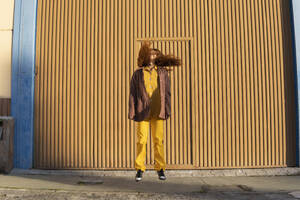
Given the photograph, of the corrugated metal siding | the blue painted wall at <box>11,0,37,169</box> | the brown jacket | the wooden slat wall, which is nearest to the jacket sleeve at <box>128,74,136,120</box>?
the brown jacket

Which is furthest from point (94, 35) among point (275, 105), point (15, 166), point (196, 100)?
point (275, 105)

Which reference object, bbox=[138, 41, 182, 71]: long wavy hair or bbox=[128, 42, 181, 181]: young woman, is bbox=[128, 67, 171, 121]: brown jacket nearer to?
bbox=[128, 42, 181, 181]: young woman

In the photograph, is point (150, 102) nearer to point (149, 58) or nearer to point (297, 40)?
point (149, 58)

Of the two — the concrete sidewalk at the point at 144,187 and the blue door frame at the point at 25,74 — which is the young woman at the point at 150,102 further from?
the blue door frame at the point at 25,74

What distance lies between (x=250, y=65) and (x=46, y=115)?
4068 mm

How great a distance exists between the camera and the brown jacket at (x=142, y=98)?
13.1 ft

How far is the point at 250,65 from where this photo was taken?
17.7 feet

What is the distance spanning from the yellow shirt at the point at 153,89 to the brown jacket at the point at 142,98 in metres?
0.06

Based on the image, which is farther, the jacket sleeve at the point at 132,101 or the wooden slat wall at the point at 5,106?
the wooden slat wall at the point at 5,106

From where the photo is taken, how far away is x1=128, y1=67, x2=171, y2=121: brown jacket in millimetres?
3992

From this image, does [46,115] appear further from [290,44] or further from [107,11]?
[290,44]

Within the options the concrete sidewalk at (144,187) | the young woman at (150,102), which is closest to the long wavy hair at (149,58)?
the young woman at (150,102)

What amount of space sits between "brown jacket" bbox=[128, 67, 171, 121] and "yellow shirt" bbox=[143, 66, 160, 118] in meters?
0.06

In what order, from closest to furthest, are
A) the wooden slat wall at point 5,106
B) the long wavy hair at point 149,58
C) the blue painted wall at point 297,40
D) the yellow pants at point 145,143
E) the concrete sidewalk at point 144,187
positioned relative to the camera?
the concrete sidewalk at point 144,187
the yellow pants at point 145,143
the long wavy hair at point 149,58
the blue painted wall at point 297,40
the wooden slat wall at point 5,106
